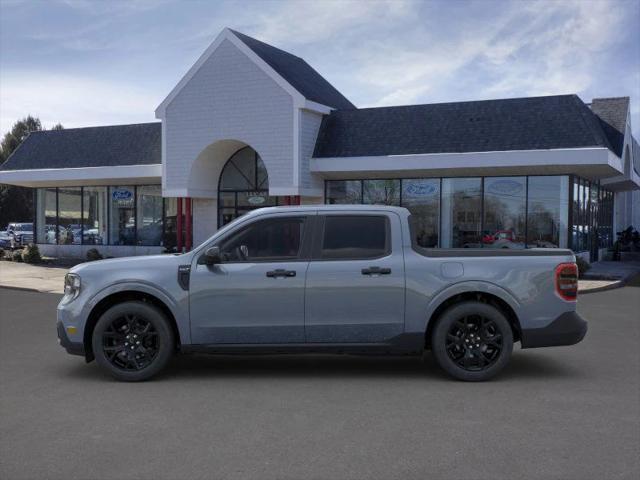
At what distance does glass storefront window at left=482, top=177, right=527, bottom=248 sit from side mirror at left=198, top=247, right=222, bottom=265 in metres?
16.4

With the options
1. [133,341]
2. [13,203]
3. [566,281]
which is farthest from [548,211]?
[13,203]

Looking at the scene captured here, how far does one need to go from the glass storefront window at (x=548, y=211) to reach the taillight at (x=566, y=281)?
14982 mm

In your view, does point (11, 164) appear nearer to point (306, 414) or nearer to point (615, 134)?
point (615, 134)

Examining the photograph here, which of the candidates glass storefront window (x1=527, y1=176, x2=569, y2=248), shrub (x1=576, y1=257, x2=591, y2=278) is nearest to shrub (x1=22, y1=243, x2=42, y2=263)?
glass storefront window (x1=527, y1=176, x2=569, y2=248)

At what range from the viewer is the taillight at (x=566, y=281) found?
7.17 m

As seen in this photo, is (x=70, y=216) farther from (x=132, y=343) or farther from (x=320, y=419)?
(x=320, y=419)

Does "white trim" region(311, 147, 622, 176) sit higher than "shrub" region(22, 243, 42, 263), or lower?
higher

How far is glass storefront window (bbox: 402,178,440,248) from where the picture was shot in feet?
75.3

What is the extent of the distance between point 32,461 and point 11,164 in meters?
27.7

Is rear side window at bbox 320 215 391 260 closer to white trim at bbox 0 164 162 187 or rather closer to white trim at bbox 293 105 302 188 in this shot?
white trim at bbox 293 105 302 188

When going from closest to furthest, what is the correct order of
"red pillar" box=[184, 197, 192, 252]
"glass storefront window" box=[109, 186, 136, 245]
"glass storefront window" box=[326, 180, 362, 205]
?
"glass storefront window" box=[326, 180, 362, 205] < "red pillar" box=[184, 197, 192, 252] < "glass storefront window" box=[109, 186, 136, 245]

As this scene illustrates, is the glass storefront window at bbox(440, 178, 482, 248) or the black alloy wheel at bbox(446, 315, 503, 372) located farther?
the glass storefront window at bbox(440, 178, 482, 248)

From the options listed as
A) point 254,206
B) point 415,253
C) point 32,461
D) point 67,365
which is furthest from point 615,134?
point 32,461

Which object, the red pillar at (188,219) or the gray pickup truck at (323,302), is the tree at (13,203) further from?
the gray pickup truck at (323,302)
